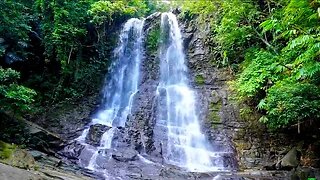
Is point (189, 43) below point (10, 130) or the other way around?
the other way around

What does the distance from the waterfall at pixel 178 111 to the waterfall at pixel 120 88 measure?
1354mm

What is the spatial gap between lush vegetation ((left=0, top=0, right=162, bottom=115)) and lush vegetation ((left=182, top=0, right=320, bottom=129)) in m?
5.29

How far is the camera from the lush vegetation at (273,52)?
768 centimetres

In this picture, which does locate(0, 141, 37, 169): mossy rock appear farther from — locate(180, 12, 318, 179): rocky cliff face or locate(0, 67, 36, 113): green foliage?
locate(180, 12, 318, 179): rocky cliff face

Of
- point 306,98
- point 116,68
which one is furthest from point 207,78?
point 306,98

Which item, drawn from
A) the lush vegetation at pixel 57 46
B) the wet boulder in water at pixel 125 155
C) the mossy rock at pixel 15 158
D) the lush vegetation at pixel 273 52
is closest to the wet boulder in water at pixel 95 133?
the wet boulder in water at pixel 125 155

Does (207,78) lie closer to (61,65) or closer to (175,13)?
(175,13)

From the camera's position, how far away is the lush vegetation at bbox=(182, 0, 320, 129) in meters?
7.68

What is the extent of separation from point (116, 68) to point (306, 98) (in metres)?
9.39

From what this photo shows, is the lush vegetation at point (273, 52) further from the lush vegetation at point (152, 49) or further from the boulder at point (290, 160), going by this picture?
the boulder at point (290, 160)

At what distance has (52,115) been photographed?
12.5 m

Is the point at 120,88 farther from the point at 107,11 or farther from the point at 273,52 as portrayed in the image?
the point at 273,52

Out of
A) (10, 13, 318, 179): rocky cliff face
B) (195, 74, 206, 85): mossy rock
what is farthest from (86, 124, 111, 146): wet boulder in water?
(195, 74, 206, 85): mossy rock

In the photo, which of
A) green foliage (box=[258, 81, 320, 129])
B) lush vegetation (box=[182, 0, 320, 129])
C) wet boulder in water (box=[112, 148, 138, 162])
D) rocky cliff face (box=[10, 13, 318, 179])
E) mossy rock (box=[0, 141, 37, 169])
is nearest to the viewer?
mossy rock (box=[0, 141, 37, 169])
